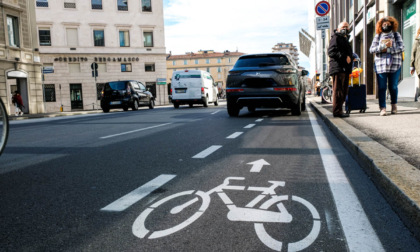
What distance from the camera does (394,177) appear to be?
304 centimetres

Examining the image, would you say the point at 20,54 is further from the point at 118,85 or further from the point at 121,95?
the point at 121,95

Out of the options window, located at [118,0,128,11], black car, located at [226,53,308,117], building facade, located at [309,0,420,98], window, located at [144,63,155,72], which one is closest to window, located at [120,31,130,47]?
window, located at [118,0,128,11]

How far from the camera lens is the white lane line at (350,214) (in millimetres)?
2188

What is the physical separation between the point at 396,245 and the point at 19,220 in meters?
2.32

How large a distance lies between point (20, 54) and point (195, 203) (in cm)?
2713

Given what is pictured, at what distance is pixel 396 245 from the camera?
2158mm

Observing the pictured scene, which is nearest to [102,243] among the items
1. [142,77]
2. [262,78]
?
[262,78]

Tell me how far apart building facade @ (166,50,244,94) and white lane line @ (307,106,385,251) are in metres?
124

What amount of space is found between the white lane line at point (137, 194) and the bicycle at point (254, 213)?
207 millimetres

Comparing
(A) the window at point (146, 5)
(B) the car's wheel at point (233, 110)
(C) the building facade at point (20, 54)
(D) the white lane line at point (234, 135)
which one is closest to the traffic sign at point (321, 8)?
(B) the car's wheel at point (233, 110)

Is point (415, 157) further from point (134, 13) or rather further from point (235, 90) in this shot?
point (134, 13)

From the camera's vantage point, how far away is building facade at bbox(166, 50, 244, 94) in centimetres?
12900

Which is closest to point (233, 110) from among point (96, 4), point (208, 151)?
point (208, 151)

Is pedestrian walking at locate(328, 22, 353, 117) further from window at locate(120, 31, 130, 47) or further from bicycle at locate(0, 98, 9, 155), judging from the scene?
window at locate(120, 31, 130, 47)
